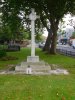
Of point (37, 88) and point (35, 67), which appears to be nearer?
point (37, 88)

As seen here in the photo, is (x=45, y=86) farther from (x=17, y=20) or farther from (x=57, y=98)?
(x=17, y=20)

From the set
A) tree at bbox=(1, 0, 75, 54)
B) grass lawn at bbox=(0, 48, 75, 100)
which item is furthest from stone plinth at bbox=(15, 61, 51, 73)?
tree at bbox=(1, 0, 75, 54)


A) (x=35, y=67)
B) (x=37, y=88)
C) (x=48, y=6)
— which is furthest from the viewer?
(x=48, y=6)

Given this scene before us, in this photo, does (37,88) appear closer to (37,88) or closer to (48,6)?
(37,88)

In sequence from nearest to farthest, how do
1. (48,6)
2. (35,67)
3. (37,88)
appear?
1. (37,88)
2. (35,67)
3. (48,6)

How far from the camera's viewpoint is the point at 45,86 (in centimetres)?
1214

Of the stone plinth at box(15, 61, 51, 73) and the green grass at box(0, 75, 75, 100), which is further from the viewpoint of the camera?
the stone plinth at box(15, 61, 51, 73)

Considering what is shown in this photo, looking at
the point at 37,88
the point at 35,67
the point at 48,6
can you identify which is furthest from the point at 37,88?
the point at 48,6

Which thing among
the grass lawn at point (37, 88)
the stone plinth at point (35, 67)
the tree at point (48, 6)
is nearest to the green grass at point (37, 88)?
the grass lawn at point (37, 88)

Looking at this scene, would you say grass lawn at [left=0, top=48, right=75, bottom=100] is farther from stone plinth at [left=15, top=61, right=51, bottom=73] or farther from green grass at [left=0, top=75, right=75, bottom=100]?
stone plinth at [left=15, top=61, right=51, bottom=73]

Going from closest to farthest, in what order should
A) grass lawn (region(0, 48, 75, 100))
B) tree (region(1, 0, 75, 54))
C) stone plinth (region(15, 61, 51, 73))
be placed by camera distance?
grass lawn (region(0, 48, 75, 100)) → stone plinth (region(15, 61, 51, 73)) → tree (region(1, 0, 75, 54))

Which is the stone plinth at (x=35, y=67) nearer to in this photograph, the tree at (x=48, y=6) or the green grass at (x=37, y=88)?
the green grass at (x=37, y=88)

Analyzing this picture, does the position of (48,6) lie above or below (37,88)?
above

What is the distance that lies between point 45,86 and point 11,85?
1476mm
